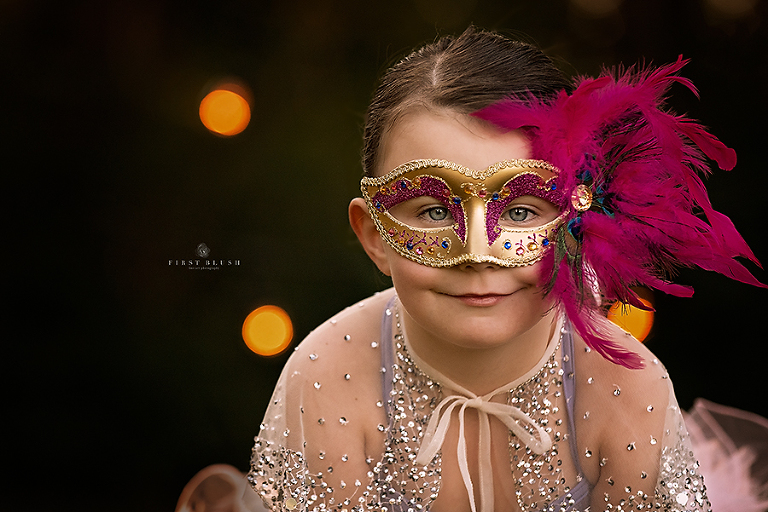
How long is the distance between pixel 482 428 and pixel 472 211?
1.34 ft

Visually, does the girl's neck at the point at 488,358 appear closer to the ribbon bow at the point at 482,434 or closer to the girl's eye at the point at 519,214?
the ribbon bow at the point at 482,434

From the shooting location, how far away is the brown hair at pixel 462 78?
0.95 metres

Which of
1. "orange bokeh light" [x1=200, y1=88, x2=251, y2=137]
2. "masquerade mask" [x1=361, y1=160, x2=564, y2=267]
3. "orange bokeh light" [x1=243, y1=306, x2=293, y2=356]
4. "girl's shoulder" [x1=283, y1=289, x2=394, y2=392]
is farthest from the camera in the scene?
"orange bokeh light" [x1=243, y1=306, x2=293, y2=356]

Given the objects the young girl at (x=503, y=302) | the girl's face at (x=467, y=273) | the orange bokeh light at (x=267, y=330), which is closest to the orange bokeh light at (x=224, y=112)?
the orange bokeh light at (x=267, y=330)

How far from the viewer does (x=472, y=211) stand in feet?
2.99

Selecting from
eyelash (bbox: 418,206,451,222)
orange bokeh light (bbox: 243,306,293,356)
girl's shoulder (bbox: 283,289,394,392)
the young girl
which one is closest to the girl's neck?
the young girl

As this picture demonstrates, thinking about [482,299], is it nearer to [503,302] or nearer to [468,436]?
[503,302]

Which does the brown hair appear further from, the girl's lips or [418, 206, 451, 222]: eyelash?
the girl's lips

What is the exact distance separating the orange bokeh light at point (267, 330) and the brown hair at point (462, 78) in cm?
71

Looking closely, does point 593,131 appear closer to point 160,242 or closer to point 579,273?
point 579,273

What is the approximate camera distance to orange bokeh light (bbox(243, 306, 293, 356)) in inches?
66.9

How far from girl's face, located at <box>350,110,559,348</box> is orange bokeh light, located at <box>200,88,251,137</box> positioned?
669 mm

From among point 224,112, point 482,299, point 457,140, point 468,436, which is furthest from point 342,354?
point 224,112

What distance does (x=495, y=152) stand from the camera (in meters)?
0.91
